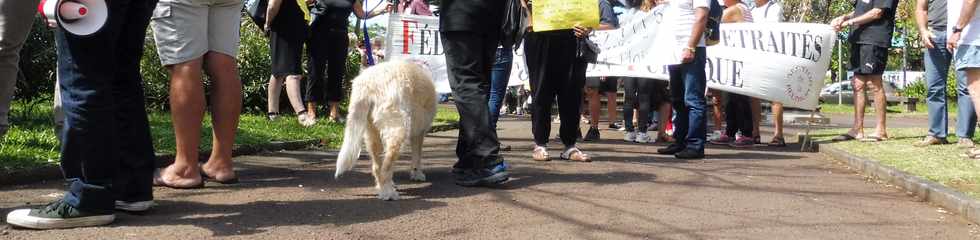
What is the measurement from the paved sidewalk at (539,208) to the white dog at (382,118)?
0.57 feet

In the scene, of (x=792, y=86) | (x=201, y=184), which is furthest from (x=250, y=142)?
(x=792, y=86)

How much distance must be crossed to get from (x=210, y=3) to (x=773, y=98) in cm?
620

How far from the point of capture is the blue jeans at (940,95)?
7387 mm

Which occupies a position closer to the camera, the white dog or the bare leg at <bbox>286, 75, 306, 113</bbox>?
the white dog

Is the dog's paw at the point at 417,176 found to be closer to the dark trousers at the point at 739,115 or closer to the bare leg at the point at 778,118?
the dark trousers at the point at 739,115

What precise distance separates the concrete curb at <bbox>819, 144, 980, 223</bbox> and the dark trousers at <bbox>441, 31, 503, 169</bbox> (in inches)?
96.6

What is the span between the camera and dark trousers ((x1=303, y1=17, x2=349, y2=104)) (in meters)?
8.45

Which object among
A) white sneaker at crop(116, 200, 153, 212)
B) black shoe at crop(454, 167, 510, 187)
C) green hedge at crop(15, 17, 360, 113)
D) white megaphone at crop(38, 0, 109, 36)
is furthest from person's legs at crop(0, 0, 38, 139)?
green hedge at crop(15, 17, 360, 113)

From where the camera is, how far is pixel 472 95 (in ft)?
16.0

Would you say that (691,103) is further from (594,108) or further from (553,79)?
(594,108)

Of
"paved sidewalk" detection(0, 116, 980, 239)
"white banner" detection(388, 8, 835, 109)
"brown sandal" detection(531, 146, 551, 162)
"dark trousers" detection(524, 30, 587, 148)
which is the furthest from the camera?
"white banner" detection(388, 8, 835, 109)

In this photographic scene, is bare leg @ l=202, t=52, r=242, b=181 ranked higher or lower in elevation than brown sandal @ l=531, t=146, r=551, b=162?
higher

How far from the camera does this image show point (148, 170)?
372cm

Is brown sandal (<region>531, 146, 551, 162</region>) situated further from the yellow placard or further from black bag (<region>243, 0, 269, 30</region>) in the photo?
black bag (<region>243, 0, 269, 30</region>)
